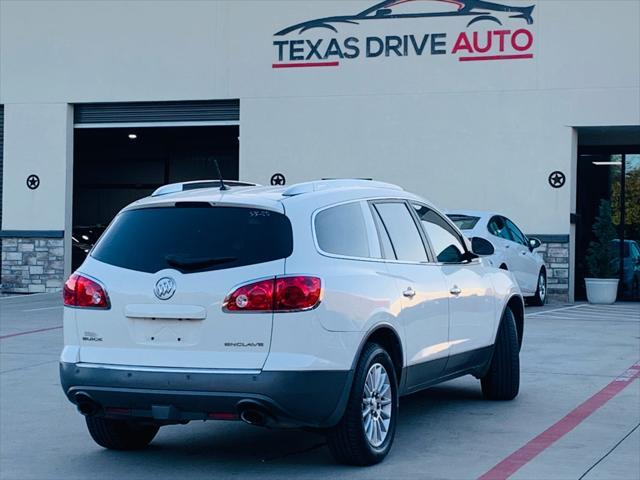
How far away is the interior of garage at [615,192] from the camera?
23938 millimetres

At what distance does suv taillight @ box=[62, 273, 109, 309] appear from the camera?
6945 millimetres

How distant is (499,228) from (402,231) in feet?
37.0

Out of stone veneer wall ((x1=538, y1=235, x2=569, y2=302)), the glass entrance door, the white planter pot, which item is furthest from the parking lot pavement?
the glass entrance door

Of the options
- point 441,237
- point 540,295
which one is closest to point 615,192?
point 540,295

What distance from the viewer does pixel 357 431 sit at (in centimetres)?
691

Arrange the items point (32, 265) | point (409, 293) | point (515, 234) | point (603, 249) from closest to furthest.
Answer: point (409, 293)
point (515, 234)
point (603, 249)
point (32, 265)

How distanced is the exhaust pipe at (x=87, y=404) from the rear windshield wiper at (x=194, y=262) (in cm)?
93

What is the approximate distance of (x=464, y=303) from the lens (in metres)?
8.62

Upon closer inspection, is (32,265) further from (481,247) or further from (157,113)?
(481,247)

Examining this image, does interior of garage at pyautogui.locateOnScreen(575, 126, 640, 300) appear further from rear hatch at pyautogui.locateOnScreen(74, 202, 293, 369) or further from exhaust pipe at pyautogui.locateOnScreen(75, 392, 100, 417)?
exhaust pipe at pyautogui.locateOnScreen(75, 392, 100, 417)

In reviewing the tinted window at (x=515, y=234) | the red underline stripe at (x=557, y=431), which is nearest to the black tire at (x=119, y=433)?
the red underline stripe at (x=557, y=431)

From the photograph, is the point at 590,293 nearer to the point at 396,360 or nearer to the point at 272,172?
the point at 272,172

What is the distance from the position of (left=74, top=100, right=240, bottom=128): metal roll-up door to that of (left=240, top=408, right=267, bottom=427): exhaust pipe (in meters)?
18.0

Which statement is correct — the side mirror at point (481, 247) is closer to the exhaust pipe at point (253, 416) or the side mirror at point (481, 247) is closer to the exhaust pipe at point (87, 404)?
the exhaust pipe at point (253, 416)
